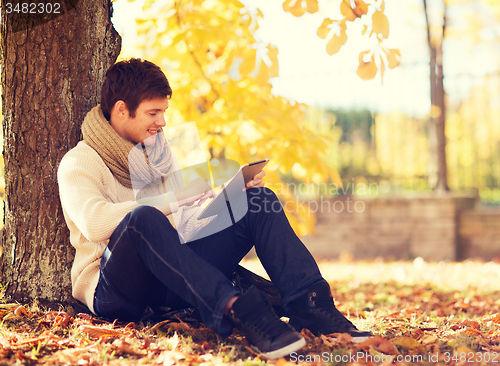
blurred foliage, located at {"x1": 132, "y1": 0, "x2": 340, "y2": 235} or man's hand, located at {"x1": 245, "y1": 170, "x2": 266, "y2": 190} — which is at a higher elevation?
blurred foliage, located at {"x1": 132, "y1": 0, "x2": 340, "y2": 235}

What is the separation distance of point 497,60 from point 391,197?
5174mm

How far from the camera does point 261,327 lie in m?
1.68

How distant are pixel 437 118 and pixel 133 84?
16.7 feet

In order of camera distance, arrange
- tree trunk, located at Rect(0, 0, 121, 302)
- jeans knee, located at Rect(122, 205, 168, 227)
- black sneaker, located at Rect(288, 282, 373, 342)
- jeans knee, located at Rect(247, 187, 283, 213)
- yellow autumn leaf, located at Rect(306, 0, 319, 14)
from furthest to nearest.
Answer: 1. yellow autumn leaf, located at Rect(306, 0, 319, 14)
2. tree trunk, located at Rect(0, 0, 121, 302)
3. jeans knee, located at Rect(247, 187, 283, 213)
4. black sneaker, located at Rect(288, 282, 373, 342)
5. jeans knee, located at Rect(122, 205, 168, 227)

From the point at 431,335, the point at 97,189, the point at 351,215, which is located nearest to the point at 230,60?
the point at 97,189

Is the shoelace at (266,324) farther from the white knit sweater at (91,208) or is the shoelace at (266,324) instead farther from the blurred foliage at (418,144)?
the blurred foliage at (418,144)

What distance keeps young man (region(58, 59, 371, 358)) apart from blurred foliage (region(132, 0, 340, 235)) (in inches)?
46.7

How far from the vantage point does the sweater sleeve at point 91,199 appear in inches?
72.7

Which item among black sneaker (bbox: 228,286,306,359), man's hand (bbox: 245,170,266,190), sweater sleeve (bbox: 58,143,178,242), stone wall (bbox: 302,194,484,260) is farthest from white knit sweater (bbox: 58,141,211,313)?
stone wall (bbox: 302,194,484,260)

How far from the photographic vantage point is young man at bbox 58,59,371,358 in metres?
1.70

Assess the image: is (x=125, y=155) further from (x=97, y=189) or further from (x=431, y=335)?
(x=431, y=335)

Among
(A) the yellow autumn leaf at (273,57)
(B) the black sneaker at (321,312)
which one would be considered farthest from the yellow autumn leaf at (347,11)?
(B) the black sneaker at (321,312)

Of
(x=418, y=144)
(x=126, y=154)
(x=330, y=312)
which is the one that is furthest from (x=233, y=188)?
(x=418, y=144)

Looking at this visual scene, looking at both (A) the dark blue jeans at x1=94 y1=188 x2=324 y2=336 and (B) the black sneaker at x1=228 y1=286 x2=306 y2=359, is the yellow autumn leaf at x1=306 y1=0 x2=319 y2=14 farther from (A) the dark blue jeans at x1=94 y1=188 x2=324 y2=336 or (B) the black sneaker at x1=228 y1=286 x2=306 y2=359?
(B) the black sneaker at x1=228 y1=286 x2=306 y2=359
